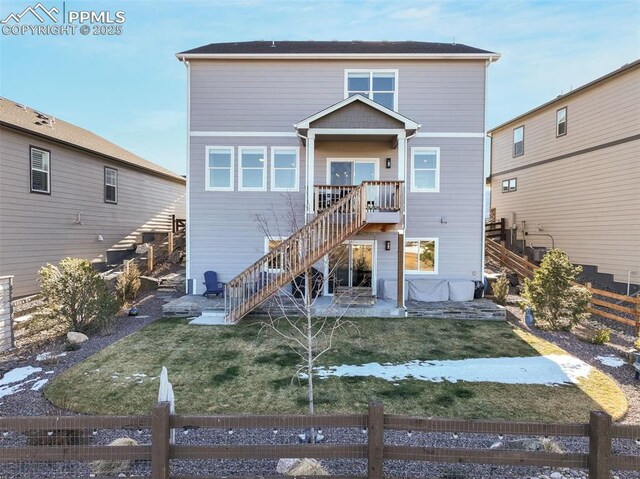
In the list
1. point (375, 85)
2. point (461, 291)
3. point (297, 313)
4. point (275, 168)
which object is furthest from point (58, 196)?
point (461, 291)

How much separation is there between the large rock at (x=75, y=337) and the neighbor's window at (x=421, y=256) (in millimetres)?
9881

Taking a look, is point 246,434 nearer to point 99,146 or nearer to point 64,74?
point 99,146

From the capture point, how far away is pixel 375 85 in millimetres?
11852

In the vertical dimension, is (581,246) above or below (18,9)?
below

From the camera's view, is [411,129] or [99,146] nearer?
[411,129]

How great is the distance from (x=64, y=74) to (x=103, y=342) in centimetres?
1298

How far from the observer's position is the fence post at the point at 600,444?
8.28 ft

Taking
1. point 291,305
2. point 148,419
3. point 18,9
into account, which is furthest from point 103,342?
point 18,9

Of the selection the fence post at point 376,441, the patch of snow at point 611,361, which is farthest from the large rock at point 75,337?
the patch of snow at point 611,361

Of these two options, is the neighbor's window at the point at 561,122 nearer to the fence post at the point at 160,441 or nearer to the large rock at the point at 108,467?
the fence post at the point at 160,441

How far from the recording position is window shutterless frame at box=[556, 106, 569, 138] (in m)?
14.3

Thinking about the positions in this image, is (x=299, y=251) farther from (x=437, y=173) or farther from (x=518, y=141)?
(x=518, y=141)

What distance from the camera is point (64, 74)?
1384 centimetres

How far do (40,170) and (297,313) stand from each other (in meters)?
10.1
